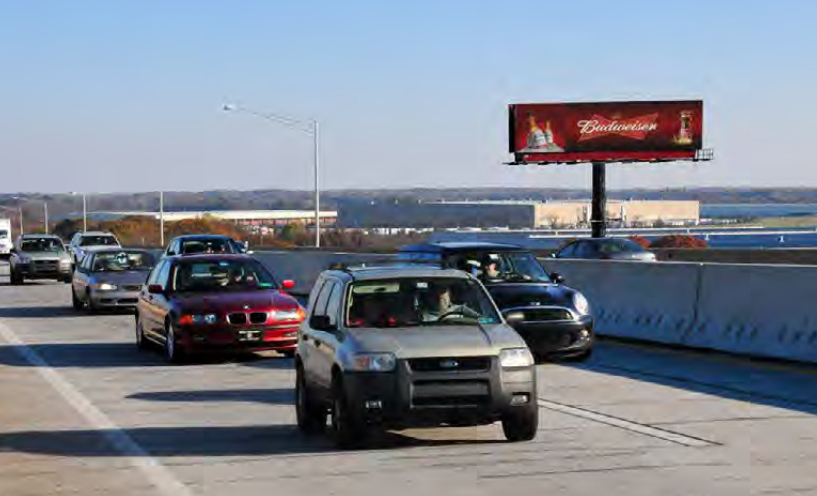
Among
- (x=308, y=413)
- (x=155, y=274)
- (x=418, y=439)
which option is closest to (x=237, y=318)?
(x=155, y=274)

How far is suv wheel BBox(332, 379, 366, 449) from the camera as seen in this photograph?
426 inches

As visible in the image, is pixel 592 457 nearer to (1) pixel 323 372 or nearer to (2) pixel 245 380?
(1) pixel 323 372

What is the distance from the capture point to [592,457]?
419 inches

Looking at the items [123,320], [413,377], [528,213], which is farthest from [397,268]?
[528,213]

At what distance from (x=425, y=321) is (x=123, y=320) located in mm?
16914

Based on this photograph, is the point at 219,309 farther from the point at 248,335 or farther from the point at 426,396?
the point at 426,396

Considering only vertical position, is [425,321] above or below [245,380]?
above

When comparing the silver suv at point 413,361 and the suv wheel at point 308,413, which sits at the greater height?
the silver suv at point 413,361

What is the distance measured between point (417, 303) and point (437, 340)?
0.91 metres

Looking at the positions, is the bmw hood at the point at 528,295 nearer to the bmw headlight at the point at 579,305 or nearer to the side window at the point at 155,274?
the bmw headlight at the point at 579,305

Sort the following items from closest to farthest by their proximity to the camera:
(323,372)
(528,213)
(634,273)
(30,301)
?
(323,372) → (634,273) → (30,301) → (528,213)

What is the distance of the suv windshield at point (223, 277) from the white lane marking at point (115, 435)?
2179 millimetres

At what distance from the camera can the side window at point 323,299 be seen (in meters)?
12.4

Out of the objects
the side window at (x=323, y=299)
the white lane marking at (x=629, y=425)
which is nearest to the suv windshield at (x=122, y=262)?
the white lane marking at (x=629, y=425)
